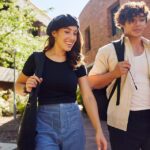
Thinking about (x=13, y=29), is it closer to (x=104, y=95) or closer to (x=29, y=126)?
(x=104, y=95)

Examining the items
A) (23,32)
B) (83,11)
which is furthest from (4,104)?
(83,11)

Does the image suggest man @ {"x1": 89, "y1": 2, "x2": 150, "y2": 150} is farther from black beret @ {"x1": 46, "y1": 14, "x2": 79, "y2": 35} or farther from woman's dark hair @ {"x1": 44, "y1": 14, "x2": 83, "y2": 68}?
→ black beret @ {"x1": 46, "y1": 14, "x2": 79, "y2": 35}

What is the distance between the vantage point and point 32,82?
10.6 feet

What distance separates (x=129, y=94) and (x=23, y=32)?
14.4m

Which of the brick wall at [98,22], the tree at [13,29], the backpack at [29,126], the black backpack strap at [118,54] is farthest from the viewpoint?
the brick wall at [98,22]

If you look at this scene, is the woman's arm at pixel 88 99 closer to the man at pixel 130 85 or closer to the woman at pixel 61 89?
the woman at pixel 61 89

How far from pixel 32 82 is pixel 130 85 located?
962 millimetres

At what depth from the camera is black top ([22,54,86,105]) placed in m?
Answer: 3.36

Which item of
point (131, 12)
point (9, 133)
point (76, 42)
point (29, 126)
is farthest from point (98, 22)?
point (29, 126)

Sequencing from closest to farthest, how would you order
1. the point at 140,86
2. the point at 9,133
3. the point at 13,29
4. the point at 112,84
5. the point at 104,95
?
the point at 140,86 < the point at 112,84 < the point at 104,95 < the point at 9,133 < the point at 13,29

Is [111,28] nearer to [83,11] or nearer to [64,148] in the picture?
[83,11]

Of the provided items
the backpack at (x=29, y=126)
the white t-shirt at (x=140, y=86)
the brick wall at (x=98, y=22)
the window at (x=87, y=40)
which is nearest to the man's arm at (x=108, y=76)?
the white t-shirt at (x=140, y=86)

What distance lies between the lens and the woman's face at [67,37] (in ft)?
11.4

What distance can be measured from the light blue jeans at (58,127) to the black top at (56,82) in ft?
0.19
